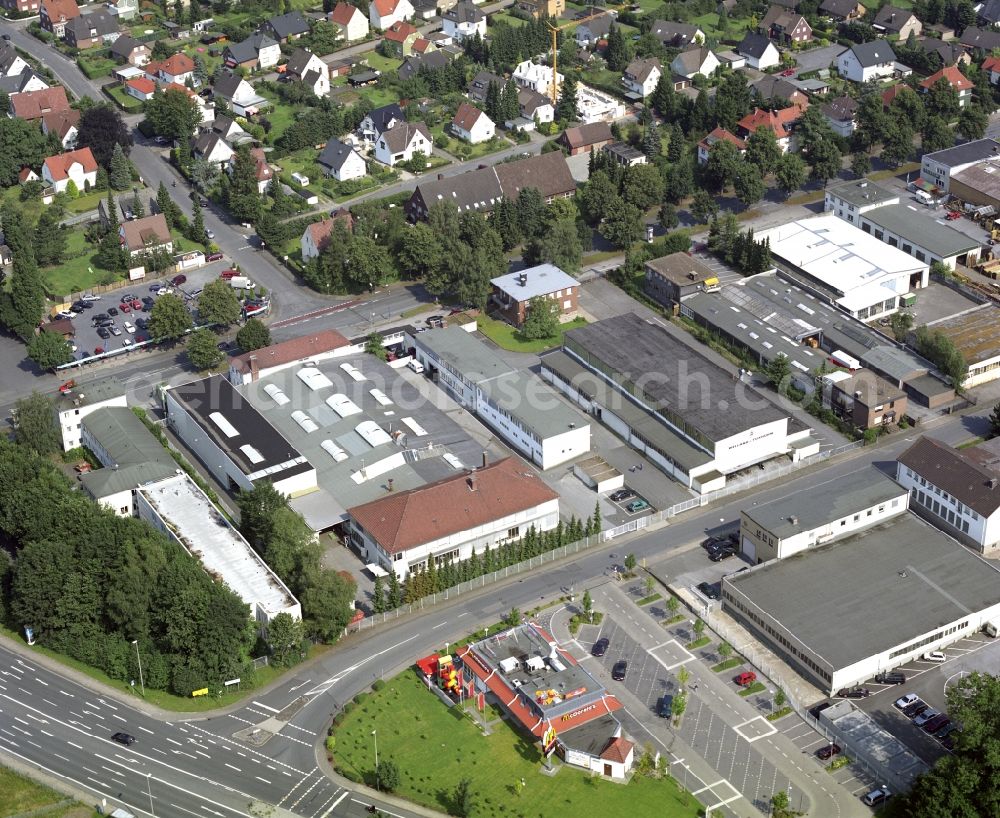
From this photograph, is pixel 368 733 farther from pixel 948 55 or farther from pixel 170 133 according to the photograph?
Answer: pixel 948 55

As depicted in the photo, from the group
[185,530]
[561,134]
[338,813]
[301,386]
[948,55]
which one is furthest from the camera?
[948,55]

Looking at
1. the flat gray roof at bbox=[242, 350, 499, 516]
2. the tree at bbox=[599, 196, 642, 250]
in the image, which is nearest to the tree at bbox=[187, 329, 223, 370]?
the flat gray roof at bbox=[242, 350, 499, 516]

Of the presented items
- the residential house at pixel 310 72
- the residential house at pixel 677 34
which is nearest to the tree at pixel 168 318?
the residential house at pixel 310 72

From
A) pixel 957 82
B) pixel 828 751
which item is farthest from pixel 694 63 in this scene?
pixel 828 751

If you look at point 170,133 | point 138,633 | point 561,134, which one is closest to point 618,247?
point 561,134

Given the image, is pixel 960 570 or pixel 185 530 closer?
pixel 960 570

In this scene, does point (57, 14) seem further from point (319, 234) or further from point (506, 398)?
point (506, 398)
